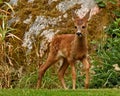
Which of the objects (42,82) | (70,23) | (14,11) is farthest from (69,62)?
(14,11)

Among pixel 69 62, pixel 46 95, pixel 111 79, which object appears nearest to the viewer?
pixel 46 95

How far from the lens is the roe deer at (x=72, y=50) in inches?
467

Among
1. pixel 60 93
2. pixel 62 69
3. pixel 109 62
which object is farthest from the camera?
pixel 109 62

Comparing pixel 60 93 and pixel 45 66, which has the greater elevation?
pixel 45 66

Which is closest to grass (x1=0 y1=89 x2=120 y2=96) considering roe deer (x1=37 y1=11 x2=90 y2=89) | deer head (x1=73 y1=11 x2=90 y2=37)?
roe deer (x1=37 y1=11 x2=90 y2=89)

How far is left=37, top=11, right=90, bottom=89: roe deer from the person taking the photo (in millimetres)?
11852

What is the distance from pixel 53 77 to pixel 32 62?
3.00 feet

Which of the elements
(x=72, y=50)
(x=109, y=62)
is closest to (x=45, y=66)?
(x=72, y=50)

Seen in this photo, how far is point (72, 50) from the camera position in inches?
483

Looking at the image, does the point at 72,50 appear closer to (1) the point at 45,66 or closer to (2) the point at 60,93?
(1) the point at 45,66

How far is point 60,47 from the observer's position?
1288 centimetres

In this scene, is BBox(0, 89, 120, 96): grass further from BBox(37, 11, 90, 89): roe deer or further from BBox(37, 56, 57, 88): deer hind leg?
BBox(37, 56, 57, 88): deer hind leg

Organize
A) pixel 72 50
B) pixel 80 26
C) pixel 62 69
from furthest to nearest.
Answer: pixel 62 69 → pixel 72 50 → pixel 80 26

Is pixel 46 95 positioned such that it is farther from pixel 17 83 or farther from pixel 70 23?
pixel 70 23
